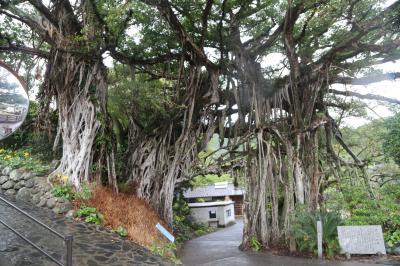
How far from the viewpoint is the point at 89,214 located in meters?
5.95

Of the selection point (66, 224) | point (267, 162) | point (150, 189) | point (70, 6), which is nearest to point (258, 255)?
point (267, 162)

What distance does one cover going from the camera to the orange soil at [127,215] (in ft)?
19.5

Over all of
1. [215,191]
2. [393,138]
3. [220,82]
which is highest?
[220,82]

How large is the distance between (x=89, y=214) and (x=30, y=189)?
1.45 metres

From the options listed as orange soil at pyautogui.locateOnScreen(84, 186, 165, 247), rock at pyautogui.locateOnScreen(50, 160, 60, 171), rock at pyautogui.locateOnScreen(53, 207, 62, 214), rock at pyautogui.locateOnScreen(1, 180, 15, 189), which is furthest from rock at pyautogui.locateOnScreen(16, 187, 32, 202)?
orange soil at pyautogui.locateOnScreen(84, 186, 165, 247)

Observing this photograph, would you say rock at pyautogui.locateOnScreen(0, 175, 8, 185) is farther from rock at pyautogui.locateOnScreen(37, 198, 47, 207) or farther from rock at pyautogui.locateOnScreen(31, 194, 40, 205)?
rock at pyautogui.locateOnScreen(37, 198, 47, 207)

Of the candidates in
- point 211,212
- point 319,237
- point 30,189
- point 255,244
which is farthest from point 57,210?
point 211,212

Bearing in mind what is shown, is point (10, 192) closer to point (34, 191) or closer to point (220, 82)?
point (34, 191)

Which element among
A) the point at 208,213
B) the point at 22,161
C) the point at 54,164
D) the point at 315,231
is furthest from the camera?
the point at 208,213

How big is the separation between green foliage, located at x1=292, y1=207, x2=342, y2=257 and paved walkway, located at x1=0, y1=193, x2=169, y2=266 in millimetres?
2864

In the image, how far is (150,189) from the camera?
8375 millimetres

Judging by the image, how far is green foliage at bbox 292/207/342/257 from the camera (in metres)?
6.41

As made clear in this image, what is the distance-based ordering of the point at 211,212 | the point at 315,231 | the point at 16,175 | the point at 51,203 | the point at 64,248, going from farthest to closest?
the point at 211,212 → the point at 16,175 → the point at 315,231 → the point at 51,203 → the point at 64,248

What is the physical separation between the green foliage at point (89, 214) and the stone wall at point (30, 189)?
0.78ft
